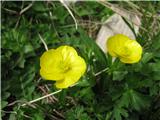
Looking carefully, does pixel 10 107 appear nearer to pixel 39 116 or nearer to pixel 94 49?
pixel 39 116

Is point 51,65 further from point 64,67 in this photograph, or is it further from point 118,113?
point 118,113

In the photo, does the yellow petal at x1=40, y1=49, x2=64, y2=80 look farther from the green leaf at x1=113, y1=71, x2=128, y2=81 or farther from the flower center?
the green leaf at x1=113, y1=71, x2=128, y2=81

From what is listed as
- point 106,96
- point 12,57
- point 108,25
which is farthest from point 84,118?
point 108,25

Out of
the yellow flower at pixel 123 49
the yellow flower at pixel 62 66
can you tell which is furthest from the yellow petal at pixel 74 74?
the yellow flower at pixel 123 49

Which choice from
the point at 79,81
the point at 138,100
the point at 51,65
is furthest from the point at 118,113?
the point at 51,65

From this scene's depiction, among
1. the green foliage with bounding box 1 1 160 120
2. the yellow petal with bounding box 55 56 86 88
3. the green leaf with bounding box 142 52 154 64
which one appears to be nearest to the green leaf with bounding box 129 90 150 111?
the green foliage with bounding box 1 1 160 120

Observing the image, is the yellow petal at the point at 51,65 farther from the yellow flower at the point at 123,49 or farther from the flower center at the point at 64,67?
the yellow flower at the point at 123,49
